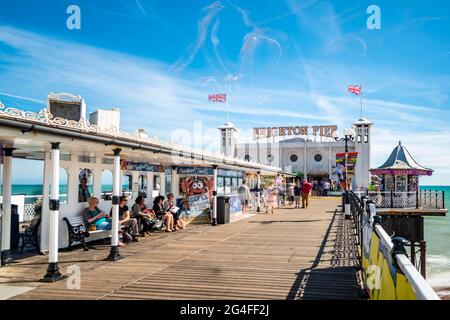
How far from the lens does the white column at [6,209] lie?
309 inches

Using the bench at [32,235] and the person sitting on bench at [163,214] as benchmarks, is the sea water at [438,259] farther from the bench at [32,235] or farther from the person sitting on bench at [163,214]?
the bench at [32,235]

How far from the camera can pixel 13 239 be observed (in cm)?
944

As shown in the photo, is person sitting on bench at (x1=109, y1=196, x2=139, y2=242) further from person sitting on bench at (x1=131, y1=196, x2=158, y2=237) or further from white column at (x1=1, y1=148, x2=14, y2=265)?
white column at (x1=1, y1=148, x2=14, y2=265)

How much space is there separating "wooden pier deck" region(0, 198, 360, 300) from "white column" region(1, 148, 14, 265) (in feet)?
1.19

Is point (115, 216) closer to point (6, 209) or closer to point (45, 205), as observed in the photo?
point (45, 205)

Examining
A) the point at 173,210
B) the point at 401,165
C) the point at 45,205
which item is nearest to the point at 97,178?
the point at 45,205

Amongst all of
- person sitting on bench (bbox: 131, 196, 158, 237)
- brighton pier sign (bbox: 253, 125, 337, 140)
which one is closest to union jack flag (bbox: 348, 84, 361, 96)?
brighton pier sign (bbox: 253, 125, 337, 140)

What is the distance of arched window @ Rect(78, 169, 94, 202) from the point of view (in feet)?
33.6

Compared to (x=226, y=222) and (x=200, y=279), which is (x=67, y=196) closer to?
(x=200, y=279)

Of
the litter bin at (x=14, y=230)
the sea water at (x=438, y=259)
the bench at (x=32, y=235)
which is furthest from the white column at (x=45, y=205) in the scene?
the sea water at (x=438, y=259)

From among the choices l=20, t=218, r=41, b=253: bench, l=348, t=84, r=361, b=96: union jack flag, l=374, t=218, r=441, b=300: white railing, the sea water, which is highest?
l=348, t=84, r=361, b=96: union jack flag

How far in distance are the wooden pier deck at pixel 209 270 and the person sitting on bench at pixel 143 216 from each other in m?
0.51

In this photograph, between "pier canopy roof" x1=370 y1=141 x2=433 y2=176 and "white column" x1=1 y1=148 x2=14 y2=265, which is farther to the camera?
"pier canopy roof" x1=370 y1=141 x2=433 y2=176
